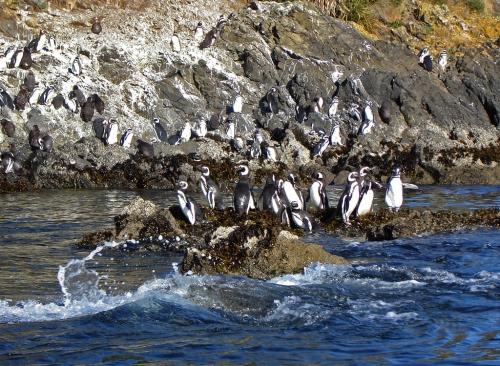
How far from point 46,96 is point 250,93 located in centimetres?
709

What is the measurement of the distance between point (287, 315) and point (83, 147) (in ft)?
59.3

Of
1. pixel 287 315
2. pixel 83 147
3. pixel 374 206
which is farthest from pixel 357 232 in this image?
pixel 83 147

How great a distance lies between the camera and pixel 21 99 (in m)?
27.6

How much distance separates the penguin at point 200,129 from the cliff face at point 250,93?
1.51ft

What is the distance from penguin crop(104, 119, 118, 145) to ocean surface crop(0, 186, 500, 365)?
42.4 feet

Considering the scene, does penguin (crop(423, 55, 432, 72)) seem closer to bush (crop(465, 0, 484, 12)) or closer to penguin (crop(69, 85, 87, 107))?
bush (crop(465, 0, 484, 12))

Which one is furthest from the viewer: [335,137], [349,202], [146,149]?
[335,137]

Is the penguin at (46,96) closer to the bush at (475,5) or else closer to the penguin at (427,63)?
the penguin at (427,63)

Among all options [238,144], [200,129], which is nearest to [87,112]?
[200,129]

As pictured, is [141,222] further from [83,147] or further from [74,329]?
[83,147]

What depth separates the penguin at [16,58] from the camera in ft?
94.1

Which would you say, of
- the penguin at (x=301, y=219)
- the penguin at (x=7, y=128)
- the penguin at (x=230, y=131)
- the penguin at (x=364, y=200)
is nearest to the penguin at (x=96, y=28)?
the penguin at (x=7, y=128)

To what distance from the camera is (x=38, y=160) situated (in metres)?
26.0

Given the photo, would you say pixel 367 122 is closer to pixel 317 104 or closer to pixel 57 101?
pixel 317 104
